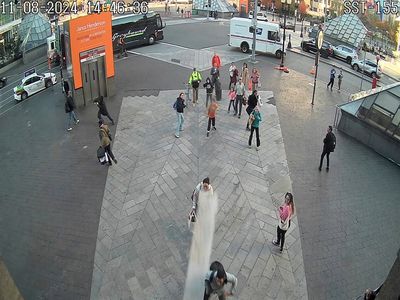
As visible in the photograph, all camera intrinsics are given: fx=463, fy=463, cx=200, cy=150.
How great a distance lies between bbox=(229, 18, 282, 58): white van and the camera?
1161 inches

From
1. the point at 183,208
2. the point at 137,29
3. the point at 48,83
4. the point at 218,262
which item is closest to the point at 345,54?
the point at 137,29

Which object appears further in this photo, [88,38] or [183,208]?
[88,38]

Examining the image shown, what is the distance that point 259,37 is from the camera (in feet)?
98.2

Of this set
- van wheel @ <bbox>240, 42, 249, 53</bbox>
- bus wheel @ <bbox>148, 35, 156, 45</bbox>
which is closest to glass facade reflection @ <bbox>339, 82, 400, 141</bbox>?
van wheel @ <bbox>240, 42, 249, 53</bbox>

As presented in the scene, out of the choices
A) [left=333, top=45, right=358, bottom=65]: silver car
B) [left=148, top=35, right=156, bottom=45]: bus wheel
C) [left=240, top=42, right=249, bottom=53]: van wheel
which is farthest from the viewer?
[left=333, top=45, right=358, bottom=65]: silver car

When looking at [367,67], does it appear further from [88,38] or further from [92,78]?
[88,38]

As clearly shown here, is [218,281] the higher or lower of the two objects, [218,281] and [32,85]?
the higher

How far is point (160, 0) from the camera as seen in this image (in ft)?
242

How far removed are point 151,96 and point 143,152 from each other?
5887mm

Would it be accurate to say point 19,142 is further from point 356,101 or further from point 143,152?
point 356,101

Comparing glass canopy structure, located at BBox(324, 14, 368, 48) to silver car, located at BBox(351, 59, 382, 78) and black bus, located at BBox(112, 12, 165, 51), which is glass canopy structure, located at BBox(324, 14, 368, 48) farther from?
black bus, located at BBox(112, 12, 165, 51)

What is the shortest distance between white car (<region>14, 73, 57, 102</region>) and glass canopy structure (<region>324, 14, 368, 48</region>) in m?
31.3

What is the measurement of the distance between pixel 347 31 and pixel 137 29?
24761 millimetres

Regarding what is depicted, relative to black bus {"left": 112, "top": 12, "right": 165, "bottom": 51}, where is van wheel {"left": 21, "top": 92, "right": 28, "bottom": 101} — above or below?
below
